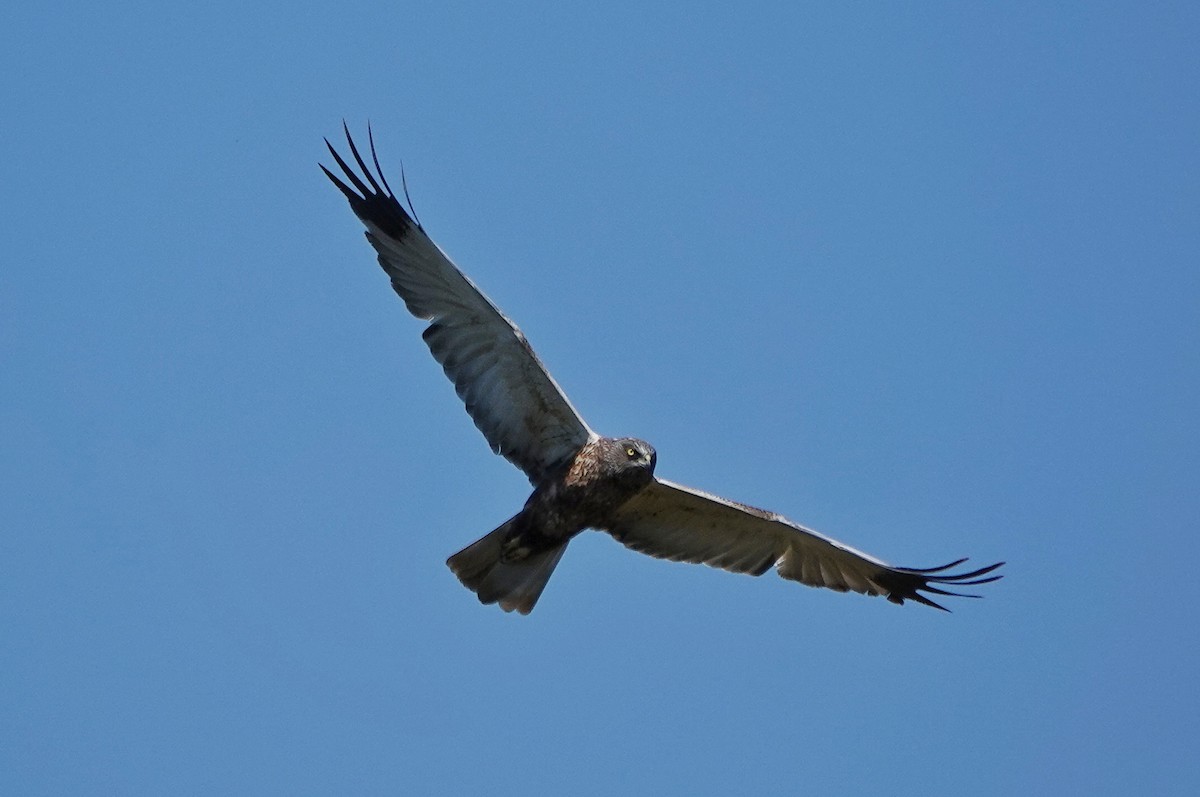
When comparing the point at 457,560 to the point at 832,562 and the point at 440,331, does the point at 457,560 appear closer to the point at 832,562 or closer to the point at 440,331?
the point at 440,331

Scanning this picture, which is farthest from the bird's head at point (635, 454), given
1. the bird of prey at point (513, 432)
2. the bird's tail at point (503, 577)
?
the bird's tail at point (503, 577)

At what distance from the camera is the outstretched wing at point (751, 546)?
1287 cm

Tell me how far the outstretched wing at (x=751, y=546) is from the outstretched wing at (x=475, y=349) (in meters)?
0.89

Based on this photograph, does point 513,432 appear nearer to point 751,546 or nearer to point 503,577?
point 503,577

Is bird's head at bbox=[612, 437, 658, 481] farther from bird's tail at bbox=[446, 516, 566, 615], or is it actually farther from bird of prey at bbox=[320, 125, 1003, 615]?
bird's tail at bbox=[446, 516, 566, 615]

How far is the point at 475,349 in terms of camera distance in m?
12.3

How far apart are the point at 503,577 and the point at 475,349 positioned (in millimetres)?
1710

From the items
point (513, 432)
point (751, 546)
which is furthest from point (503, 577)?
point (751, 546)

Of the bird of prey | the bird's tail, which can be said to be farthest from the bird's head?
the bird's tail

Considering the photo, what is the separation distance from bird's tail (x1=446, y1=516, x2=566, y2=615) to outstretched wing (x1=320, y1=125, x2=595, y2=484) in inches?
24.7

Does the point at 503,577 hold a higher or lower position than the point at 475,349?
lower

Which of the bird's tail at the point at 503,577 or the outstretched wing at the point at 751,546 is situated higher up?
the outstretched wing at the point at 751,546

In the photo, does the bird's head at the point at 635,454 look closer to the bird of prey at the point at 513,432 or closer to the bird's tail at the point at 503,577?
the bird of prey at the point at 513,432

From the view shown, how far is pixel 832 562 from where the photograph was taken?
13.4 meters
